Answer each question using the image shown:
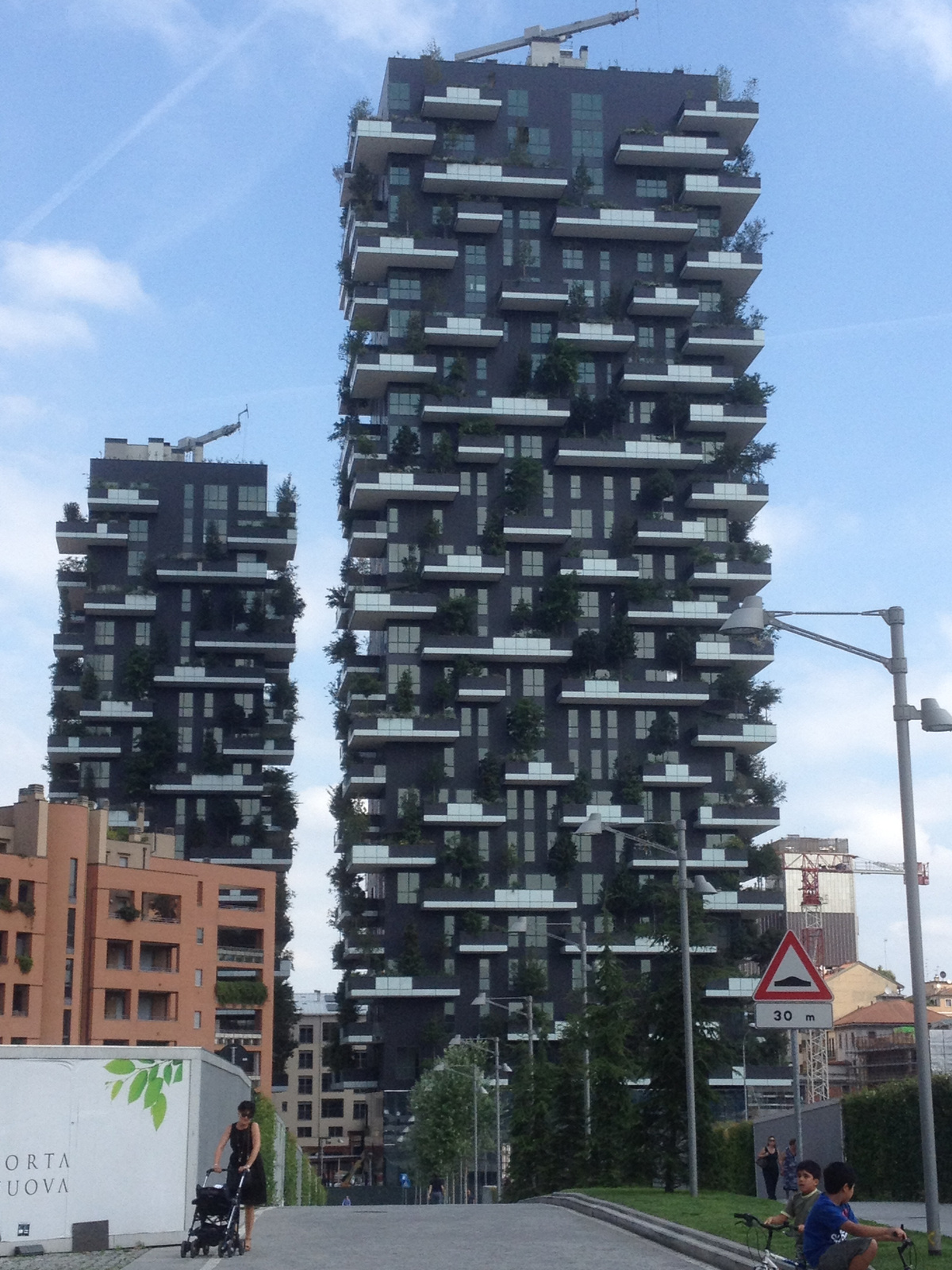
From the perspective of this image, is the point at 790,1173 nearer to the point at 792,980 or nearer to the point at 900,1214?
the point at 900,1214

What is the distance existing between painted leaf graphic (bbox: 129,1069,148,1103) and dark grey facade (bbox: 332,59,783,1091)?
8005 cm

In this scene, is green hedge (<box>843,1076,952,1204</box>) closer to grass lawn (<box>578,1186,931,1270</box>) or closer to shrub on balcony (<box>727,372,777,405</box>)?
grass lawn (<box>578,1186,931,1270</box>)

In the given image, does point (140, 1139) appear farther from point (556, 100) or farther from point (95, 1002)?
point (556, 100)

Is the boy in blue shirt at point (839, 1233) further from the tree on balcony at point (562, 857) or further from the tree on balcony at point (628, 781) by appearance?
the tree on balcony at point (628, 781)

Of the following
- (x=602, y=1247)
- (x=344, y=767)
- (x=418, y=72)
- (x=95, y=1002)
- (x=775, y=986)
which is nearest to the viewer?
(x=775, y=986)

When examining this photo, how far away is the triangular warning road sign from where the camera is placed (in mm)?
20688

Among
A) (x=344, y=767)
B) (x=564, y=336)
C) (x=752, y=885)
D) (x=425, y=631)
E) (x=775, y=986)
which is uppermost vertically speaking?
(x=564, y=336)

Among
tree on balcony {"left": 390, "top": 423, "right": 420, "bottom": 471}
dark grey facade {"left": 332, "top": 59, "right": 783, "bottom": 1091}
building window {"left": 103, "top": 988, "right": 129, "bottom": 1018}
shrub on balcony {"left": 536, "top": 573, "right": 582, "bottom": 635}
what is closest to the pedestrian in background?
dark grey facade {"left": 332, "top": 59, "right": 783, "bottom": 1091}

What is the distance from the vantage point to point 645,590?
11181 cm

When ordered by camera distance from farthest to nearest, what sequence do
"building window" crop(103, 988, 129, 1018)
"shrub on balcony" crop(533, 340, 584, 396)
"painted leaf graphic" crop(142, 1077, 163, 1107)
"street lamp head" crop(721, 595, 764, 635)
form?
1. "shrub on balcony" crop(533, 340, 584, 396)
2. "building window" crop(103, 988, 129, 1018)
3. "street lamp head" crop(721, 595, 764, 635)
4. "painted leaf graphic" crop(142, 1077, 163, 1107)

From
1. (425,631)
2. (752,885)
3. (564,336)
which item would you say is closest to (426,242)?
(564,336)

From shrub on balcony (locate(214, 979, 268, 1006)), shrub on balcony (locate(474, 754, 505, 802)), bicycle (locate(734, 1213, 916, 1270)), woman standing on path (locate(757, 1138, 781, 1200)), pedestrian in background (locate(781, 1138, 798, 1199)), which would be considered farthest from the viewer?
shrub on balcony (locate(214, 979, 268, 1006))

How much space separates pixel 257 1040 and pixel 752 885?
110ft

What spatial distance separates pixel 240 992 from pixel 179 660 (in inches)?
1075
